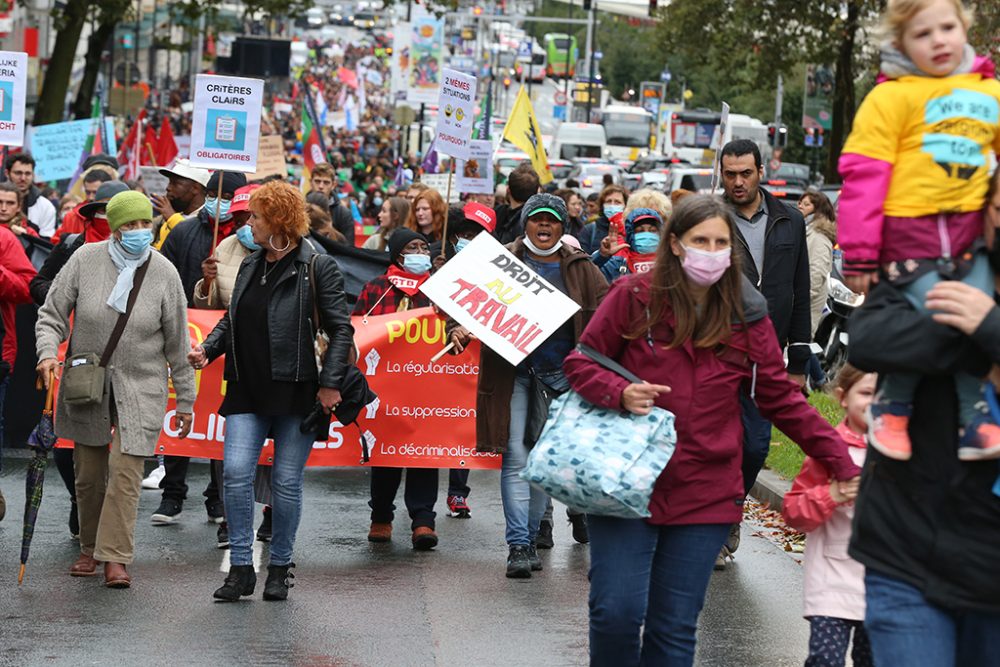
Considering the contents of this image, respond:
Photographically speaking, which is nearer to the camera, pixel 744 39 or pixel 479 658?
pixel 479 658

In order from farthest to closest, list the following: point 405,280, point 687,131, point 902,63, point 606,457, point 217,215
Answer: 1. point 687,131
2. point 405,280
3. point 217,215
4. point 606,457
5. point 902,63

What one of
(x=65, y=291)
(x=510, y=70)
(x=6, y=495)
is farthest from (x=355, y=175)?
(x=510, y=70)

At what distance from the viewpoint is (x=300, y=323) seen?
27.2 feet

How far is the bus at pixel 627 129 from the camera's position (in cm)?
7662

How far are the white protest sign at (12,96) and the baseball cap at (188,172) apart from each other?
4.82 ft

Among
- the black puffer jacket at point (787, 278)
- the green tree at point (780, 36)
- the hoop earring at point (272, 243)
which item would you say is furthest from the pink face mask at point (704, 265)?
the green tree at point (780, 36)

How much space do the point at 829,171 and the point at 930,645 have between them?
33.4 metres

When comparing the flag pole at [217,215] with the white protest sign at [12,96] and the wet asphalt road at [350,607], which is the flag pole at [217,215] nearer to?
the wet asphalt road at [350,607]

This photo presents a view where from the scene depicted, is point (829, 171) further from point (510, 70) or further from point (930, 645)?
point (510, 70)

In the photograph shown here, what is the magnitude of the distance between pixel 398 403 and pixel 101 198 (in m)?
2.20

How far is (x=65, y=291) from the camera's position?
343 inches

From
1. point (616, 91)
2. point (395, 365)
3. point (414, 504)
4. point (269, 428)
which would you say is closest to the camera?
point (269, 428)

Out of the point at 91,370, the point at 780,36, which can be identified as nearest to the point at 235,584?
the point at 91,370

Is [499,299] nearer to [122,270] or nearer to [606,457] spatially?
[122,270]
